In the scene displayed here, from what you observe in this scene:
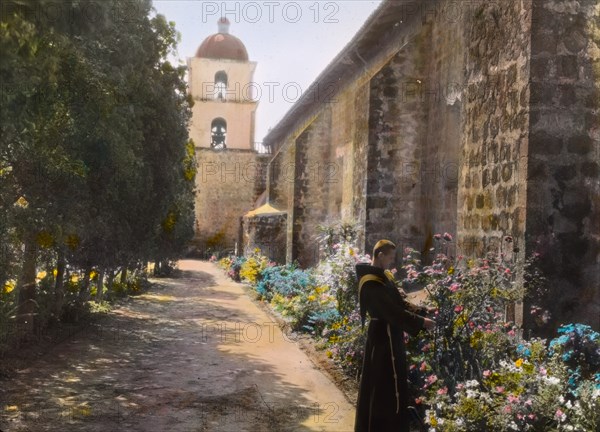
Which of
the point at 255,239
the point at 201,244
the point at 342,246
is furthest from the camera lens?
the point at 201,244

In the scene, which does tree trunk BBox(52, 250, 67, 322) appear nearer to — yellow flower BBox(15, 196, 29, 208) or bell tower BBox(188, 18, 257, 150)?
yellow flower BBox(15, 196, 29, 208)

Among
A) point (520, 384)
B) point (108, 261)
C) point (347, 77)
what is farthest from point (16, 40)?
point (347, 77)

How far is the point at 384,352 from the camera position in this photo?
474 centimetres

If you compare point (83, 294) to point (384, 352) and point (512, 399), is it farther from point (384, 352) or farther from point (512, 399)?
point (512, 399)

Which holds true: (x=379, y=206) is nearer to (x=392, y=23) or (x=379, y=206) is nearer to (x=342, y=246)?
(x=342, y=246)

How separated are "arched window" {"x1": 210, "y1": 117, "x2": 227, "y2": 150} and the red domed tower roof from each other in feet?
12.5

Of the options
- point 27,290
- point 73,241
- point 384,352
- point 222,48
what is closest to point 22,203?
point 73,241

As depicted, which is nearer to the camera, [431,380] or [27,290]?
[431,380]

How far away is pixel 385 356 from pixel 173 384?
10.4 ft

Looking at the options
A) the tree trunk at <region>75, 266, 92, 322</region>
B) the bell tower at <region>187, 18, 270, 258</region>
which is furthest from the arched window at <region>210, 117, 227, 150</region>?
the tree trunk at <region>75, 266, 92, 322</region>

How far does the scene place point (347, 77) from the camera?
16.8m

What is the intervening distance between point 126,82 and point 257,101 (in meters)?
30.5

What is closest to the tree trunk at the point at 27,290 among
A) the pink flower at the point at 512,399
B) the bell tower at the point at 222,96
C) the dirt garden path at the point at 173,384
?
the dirt garden path at the point at 173,384

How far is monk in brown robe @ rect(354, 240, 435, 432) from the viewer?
15.2 ft
